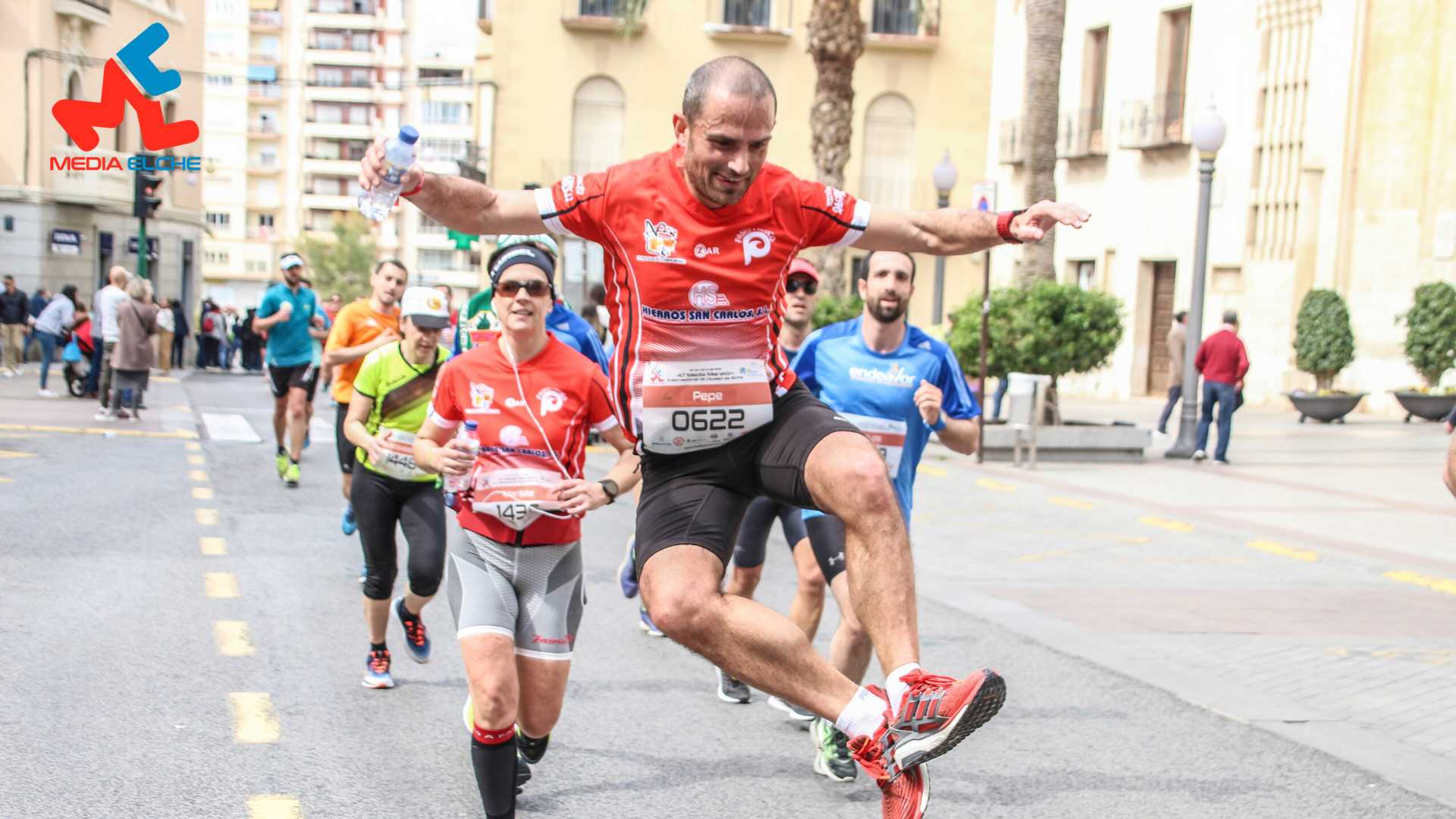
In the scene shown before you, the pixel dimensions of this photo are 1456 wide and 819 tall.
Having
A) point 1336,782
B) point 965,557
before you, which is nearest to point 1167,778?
point 1336,782

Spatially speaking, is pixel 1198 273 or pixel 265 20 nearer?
pixel 1198 273

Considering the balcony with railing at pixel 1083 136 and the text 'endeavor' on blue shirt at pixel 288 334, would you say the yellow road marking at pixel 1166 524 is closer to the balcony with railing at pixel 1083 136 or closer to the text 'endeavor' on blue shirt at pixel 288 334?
the text 'endeavor' on blue shirt at pixel 288 334

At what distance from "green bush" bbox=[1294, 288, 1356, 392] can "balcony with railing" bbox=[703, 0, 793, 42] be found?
21.1 m

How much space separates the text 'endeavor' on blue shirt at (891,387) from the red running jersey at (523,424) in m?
1.41

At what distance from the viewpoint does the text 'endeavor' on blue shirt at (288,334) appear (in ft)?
49.2

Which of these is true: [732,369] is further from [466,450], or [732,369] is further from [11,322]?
[11,322]

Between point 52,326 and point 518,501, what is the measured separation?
23.1 metres

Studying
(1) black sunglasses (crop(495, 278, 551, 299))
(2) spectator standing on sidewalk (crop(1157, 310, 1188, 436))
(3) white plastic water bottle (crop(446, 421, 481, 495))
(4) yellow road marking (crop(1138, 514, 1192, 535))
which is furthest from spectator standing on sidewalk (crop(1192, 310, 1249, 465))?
(3) white plastic water bottle (crop(446, 421, 481, 495))

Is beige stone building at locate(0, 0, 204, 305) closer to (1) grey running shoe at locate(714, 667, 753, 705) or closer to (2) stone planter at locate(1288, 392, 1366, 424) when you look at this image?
(2) stone planter at locate(1288, 392, 1366, 424)

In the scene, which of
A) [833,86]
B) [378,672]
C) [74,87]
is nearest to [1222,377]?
[833,86]

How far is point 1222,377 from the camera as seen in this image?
1941cm

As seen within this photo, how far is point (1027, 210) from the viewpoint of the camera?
4.57 meters

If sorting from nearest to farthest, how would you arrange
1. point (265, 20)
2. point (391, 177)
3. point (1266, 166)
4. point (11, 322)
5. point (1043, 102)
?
point (391, 177), point (1043, 102), point (11, 322), point (1266, 166), point (265, 20)

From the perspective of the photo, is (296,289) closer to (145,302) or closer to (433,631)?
(145,302)
